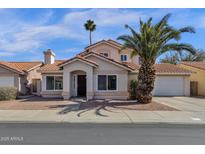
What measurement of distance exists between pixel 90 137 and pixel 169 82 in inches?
913

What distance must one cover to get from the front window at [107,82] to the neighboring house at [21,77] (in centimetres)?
963

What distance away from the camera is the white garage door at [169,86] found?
31.0m

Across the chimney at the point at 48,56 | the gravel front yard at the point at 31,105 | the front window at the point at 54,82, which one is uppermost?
the chimney at the point at 48,56

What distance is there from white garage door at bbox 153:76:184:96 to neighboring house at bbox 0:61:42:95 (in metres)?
14.4

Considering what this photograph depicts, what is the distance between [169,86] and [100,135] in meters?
22.7

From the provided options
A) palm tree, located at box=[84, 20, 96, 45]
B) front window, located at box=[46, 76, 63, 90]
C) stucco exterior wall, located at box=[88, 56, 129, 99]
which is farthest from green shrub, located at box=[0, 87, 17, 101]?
palm tree, located at box=[84, 20, 96, 45]

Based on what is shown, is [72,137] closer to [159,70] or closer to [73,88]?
[73,88]

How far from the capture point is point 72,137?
942 cm

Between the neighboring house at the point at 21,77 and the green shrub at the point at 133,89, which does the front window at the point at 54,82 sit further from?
the green shrub at the point at 133,89

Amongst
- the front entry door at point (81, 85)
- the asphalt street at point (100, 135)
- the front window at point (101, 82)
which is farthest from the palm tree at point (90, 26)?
the asphalt street at point (100, 135)

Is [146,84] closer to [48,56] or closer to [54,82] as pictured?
[54,82]

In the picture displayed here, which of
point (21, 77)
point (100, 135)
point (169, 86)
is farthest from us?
point (169, 86)

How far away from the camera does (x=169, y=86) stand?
31.1 meters

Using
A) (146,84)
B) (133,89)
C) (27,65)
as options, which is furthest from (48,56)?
(146,84)
